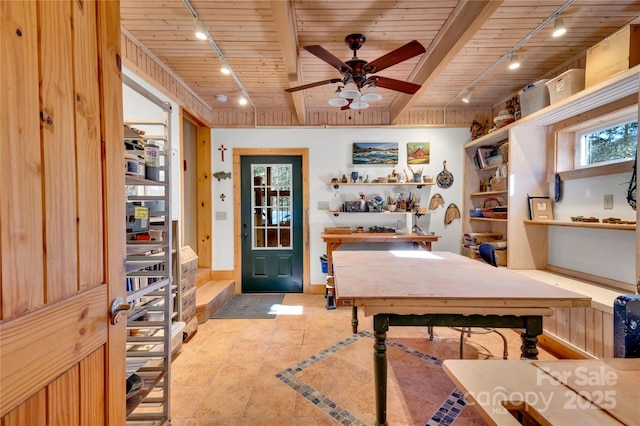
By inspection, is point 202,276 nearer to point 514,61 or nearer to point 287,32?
point 287,32

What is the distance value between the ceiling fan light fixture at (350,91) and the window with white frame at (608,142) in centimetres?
240

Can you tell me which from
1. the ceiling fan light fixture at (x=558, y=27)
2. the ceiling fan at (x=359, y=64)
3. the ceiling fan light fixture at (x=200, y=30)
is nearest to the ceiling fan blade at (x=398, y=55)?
the ceiling fan at (x=359, y=64)

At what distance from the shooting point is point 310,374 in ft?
7.57

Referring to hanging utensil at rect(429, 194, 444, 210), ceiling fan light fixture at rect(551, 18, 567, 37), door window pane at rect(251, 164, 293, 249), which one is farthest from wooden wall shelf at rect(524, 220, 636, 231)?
door window pane at rect(251, 164, 293, 249)

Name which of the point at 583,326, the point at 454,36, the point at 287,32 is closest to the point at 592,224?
the point at 583,326

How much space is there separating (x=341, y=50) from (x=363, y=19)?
0.48m

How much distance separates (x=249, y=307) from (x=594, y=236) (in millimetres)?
3962

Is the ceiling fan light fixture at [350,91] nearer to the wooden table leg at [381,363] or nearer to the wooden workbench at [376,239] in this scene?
the wooden table leg at [381,363]

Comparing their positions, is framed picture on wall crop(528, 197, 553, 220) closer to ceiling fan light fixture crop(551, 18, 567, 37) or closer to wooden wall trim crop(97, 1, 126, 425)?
ceiling fan light fixture crop(551, 18, 567, 37)

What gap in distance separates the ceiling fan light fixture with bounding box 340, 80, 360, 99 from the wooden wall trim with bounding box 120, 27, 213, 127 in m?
1.93

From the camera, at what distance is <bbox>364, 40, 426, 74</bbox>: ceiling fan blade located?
6.74 ft

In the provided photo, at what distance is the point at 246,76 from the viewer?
331 cm

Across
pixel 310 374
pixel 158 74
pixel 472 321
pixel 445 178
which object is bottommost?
pixel 310 374

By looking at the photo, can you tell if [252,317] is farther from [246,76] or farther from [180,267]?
[246,76]
